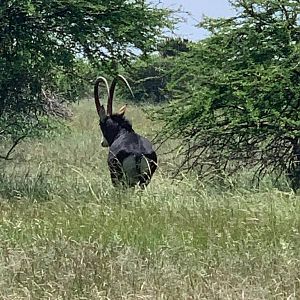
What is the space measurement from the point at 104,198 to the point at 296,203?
79.8 inches

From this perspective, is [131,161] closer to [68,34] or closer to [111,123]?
[111,123]

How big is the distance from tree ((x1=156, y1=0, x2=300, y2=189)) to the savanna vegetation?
0.9 inches

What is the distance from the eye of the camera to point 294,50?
9.81 meters

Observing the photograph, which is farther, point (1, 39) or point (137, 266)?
point (1, 39)

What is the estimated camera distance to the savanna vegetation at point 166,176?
5641 mm

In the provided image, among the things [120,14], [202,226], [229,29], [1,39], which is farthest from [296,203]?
[1,39]

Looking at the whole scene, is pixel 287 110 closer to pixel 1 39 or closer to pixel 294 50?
pixel 294 50

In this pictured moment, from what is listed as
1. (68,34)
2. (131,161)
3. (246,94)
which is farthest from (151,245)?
(68,34)

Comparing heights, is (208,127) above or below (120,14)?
below

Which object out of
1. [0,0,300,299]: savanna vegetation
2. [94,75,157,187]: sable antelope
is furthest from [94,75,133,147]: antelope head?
[0,0,300,299]: savanna vegetation

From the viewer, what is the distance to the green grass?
5422 millimetres

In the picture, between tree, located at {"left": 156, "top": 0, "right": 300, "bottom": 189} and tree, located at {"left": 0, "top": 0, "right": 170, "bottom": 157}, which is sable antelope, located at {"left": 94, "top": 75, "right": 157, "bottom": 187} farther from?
tree, located at {"left": 0, "top": 0, "right": 170, "bottom": 157}

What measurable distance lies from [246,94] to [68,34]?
2903mm

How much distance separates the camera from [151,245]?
6.27 m
